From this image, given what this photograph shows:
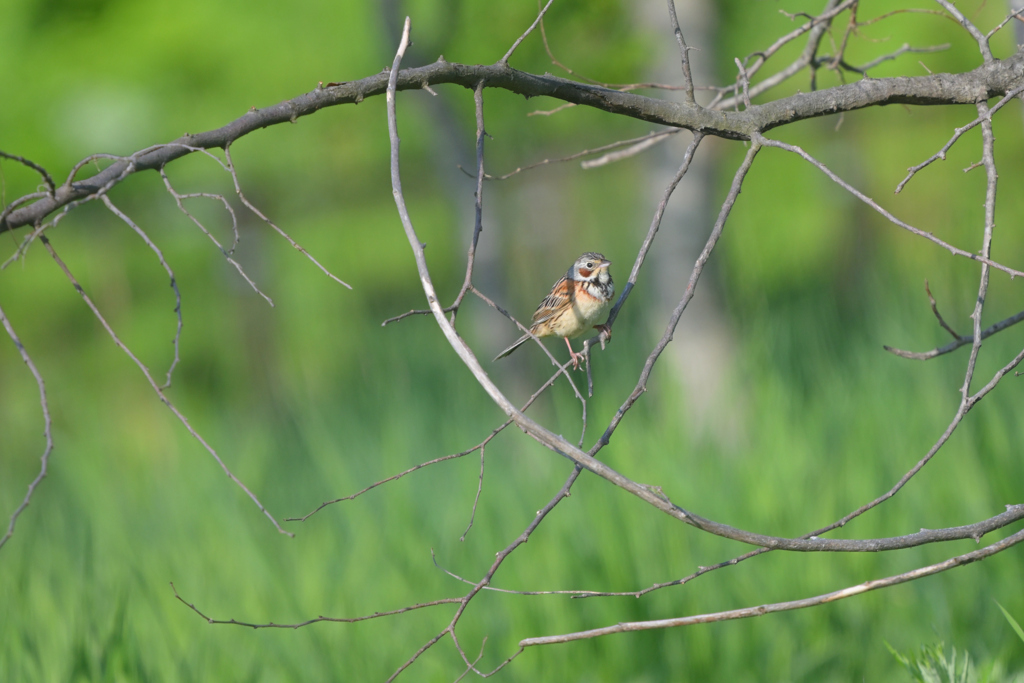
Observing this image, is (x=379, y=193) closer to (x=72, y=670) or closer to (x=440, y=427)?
(x=440, y=427)

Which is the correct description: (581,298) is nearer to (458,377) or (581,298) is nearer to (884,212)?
(884,212)

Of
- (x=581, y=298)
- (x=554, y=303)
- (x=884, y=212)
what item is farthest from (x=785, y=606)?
(x=554, y=303)

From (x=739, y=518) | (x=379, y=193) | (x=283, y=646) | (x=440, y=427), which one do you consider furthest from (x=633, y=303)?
(x=379, y=193)

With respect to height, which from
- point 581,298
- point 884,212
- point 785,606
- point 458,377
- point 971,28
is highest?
point 458,377

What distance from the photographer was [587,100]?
1.59 metres

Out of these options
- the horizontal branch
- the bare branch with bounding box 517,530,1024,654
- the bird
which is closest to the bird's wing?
the bird

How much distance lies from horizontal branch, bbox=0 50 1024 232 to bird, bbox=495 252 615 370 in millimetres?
396

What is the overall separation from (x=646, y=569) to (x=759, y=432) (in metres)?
1.02

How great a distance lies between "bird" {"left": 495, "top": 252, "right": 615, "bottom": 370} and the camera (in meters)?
1.93

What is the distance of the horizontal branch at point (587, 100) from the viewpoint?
1443 mm

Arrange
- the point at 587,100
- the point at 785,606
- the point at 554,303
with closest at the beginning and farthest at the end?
the point at 785,606
the point at 587,100
the point at 554,303

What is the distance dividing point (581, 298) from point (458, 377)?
9.10 feet

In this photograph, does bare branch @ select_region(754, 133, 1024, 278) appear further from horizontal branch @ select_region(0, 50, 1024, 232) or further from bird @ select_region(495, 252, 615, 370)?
bird @ select_region(495, 252, 615, 370)

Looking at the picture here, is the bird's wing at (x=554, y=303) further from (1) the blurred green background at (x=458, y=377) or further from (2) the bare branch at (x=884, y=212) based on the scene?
(1) the blurred green background at (x=458, y=377)
